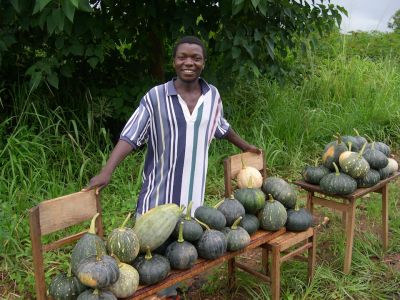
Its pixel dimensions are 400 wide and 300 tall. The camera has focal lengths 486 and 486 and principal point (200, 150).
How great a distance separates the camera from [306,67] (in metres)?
7.32

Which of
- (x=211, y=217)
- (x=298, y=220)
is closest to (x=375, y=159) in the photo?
(x=298, y=220)

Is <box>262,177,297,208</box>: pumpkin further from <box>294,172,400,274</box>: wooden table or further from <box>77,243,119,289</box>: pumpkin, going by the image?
<box>77,243,119,289</box>: pumpkin

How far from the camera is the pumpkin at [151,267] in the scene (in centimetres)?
221

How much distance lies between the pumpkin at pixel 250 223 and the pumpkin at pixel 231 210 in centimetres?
8

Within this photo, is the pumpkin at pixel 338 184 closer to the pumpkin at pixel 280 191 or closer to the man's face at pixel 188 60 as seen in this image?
the pumpkin at pixel 280 191

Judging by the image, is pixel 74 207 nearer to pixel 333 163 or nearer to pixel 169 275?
pixel 169 275

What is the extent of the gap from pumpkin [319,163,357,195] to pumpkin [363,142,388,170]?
274 mm

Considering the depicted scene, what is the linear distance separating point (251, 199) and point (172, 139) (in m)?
0.57

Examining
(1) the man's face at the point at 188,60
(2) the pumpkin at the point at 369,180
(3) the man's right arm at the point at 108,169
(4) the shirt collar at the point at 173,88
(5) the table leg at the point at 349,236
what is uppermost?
(1) the man's face at the point at 188,60

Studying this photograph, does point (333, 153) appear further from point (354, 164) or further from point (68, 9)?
point (68, 9)

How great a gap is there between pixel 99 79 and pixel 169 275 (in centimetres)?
316

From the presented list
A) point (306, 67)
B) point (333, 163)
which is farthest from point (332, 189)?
point (306, 67)

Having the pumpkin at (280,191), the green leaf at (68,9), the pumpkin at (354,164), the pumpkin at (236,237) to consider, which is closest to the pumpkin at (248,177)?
the pumpkin at (280,191)

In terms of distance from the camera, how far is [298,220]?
2984 mm
